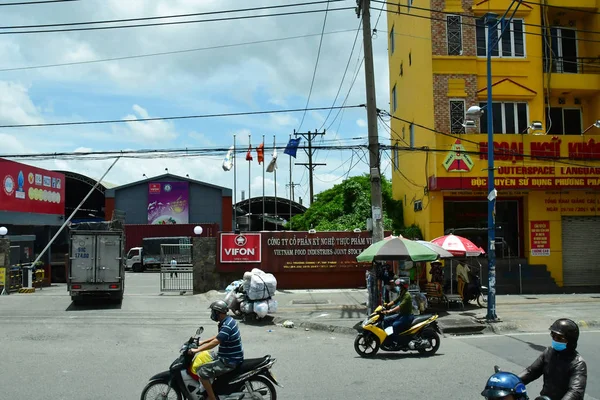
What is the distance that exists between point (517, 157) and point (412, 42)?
7530mm

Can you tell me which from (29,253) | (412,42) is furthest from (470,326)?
(29,253)

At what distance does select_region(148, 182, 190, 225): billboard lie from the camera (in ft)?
154

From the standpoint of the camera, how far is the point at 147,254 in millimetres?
41875

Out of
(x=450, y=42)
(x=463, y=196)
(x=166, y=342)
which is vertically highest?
(x=450, y=42)

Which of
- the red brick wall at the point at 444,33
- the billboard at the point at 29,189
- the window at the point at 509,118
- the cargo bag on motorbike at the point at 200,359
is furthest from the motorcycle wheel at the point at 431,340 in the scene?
the billboard at the point at 29,189

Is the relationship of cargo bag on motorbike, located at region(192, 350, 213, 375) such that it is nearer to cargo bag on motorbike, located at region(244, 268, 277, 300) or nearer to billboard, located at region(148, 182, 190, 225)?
cargo bag on motorbike, located at region(244, 268, 277, 300)

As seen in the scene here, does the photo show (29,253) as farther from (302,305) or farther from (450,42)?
(450,42)

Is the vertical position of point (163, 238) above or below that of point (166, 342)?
above

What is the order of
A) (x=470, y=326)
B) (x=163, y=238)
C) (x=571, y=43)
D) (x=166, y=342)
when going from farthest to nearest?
(x=163, y=238) < (x=571, y=43) < (x=470, y=326) < (x=166, y=342)

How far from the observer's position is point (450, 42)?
2189 cm

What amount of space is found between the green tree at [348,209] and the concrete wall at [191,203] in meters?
15.7

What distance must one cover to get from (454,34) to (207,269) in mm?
13223

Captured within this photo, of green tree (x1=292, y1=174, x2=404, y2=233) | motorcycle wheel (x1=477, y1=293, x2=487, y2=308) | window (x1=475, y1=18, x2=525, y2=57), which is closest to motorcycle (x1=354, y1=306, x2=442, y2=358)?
motorcycle wheel (x1=477, y1=293, x2=487, y2=308)

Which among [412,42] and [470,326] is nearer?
[470,326]
